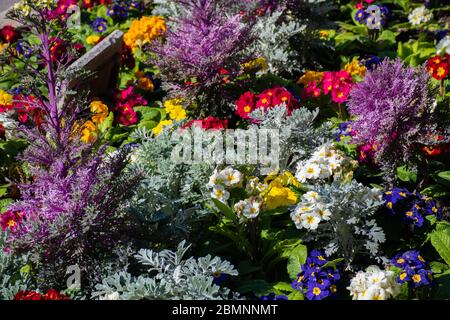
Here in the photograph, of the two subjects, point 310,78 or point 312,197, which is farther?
point 310,78

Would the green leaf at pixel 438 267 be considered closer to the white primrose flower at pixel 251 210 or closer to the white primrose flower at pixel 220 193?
the white primrose flower at pixel 251 210

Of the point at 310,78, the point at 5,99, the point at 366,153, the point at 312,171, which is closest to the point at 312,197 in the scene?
the point at 312,171

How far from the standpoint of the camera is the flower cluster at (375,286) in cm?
301

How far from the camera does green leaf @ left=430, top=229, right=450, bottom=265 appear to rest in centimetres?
355

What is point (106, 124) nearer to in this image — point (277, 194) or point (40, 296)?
point (277, 194)

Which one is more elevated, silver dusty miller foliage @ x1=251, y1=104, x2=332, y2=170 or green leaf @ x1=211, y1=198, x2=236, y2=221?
silver dusty miller foliage @ x1=251, y1=104, x2=332, y2=170

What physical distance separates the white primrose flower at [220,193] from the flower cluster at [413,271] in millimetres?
987

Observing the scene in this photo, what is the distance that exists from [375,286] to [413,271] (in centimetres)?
27

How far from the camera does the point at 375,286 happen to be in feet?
9.87

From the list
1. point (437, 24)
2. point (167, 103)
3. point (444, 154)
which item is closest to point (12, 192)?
point (167, 103)

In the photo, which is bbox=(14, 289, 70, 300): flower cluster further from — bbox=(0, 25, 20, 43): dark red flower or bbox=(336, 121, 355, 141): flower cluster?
bbox=(0, 25, 20, 43): dark red flower

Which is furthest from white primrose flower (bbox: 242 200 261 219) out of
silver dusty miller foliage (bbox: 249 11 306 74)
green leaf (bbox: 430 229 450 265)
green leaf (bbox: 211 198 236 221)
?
silver dusty miller foliage (bbox: 249 11 306 74)

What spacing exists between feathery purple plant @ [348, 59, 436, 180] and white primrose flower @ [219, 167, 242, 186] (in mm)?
779
